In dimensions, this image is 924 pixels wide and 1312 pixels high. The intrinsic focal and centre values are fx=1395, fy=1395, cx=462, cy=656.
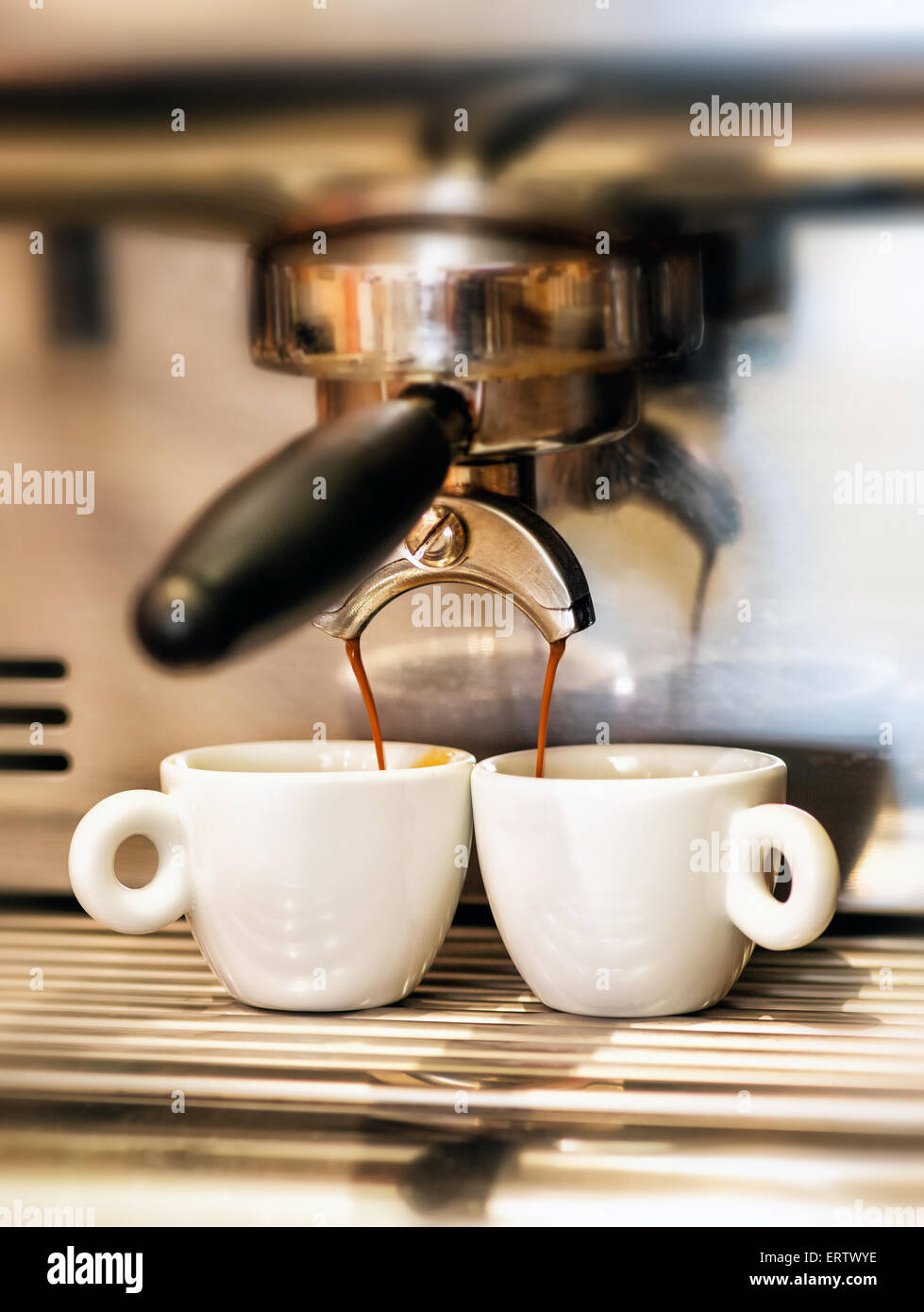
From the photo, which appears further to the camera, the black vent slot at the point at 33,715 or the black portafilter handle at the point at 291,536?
the black vent slot at the point at 33,715

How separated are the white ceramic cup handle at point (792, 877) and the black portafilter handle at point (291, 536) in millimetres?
143

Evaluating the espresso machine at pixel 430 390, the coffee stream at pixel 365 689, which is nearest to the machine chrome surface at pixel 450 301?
the espresso machine at pixel 430 390

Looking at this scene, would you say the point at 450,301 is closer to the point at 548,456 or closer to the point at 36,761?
the point at 548,456

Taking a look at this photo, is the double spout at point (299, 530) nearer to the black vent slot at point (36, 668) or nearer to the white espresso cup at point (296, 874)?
the white espresso cup at point (296, 874)

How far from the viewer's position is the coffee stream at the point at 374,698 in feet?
1.50

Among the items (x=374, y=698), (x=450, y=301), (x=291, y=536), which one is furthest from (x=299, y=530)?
(x=374, y=698)

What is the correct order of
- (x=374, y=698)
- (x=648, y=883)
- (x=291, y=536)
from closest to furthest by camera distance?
(x=291, y=536), (x=648, y=883), (x=374, y=698)

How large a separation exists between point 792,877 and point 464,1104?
0.38ft

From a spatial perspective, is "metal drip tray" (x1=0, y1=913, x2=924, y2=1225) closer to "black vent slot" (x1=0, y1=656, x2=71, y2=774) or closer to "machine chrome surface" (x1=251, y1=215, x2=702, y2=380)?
"black vent slot" (x1=0, y1=656, x2=71, y2=774)

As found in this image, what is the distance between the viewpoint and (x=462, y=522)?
446 mm

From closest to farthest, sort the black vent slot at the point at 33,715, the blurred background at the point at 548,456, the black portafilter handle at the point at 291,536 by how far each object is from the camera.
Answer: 1. the black portafilter handle at the point at 291,536
2. the blurred background at the point at 548,456
3. the black vent slot at the point at 33,715

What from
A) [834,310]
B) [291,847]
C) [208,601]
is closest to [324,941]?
[291,847]

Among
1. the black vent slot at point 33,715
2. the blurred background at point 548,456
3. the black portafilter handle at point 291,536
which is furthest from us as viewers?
the black vent slot at point 33,715

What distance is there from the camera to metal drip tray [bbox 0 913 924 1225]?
305 mm
